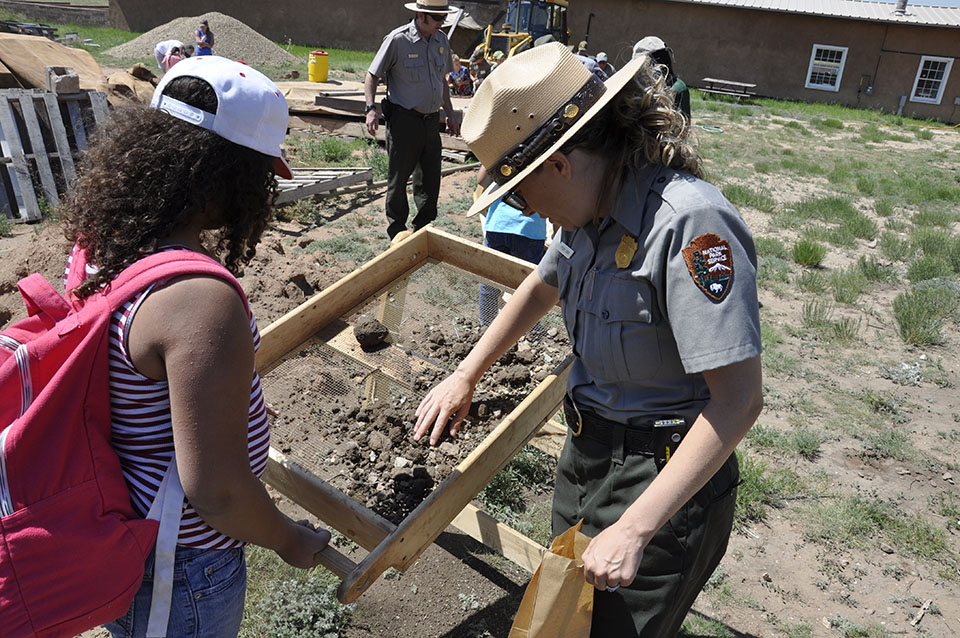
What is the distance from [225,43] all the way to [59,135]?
18.3 m

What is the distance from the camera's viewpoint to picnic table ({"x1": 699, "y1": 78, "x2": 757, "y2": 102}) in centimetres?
2552

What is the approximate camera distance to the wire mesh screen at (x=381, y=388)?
2723mm

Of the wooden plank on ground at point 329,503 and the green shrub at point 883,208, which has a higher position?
the wooden plank on ground at point 329,503

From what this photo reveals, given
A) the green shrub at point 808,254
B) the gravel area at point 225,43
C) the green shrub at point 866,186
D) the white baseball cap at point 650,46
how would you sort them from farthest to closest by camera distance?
the gravel area at point 225,43 → the green shrub at point 866,186 → the green shrub at point 808,254 → the white baseball cap at point 650,46

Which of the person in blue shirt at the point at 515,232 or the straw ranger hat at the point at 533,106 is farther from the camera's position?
the person in blue shirt at the point at 515,232

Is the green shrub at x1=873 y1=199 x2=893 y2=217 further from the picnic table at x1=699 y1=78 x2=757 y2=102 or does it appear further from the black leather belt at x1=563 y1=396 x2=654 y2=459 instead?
the picnic table at x1=699 y1=78 x2=757 y2=102

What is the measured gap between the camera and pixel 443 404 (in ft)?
7.20

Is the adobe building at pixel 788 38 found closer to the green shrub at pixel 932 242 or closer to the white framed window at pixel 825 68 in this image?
the white framed window at pixel 825 68

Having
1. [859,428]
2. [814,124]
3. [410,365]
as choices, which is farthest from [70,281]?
[814,124]

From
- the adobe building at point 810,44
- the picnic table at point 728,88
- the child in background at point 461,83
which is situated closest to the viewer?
the child in background at point 461,83

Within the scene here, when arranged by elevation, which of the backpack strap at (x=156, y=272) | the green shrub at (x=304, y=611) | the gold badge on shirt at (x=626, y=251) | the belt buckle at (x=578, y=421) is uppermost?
the backpack strap at (x=156, y=272)

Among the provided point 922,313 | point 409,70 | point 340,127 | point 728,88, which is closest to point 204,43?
point 340,127

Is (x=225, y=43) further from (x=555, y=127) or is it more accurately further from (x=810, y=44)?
(x=555, y=127)

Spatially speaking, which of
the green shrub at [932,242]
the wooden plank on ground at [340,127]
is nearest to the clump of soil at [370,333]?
the green shrub at [932,242]
